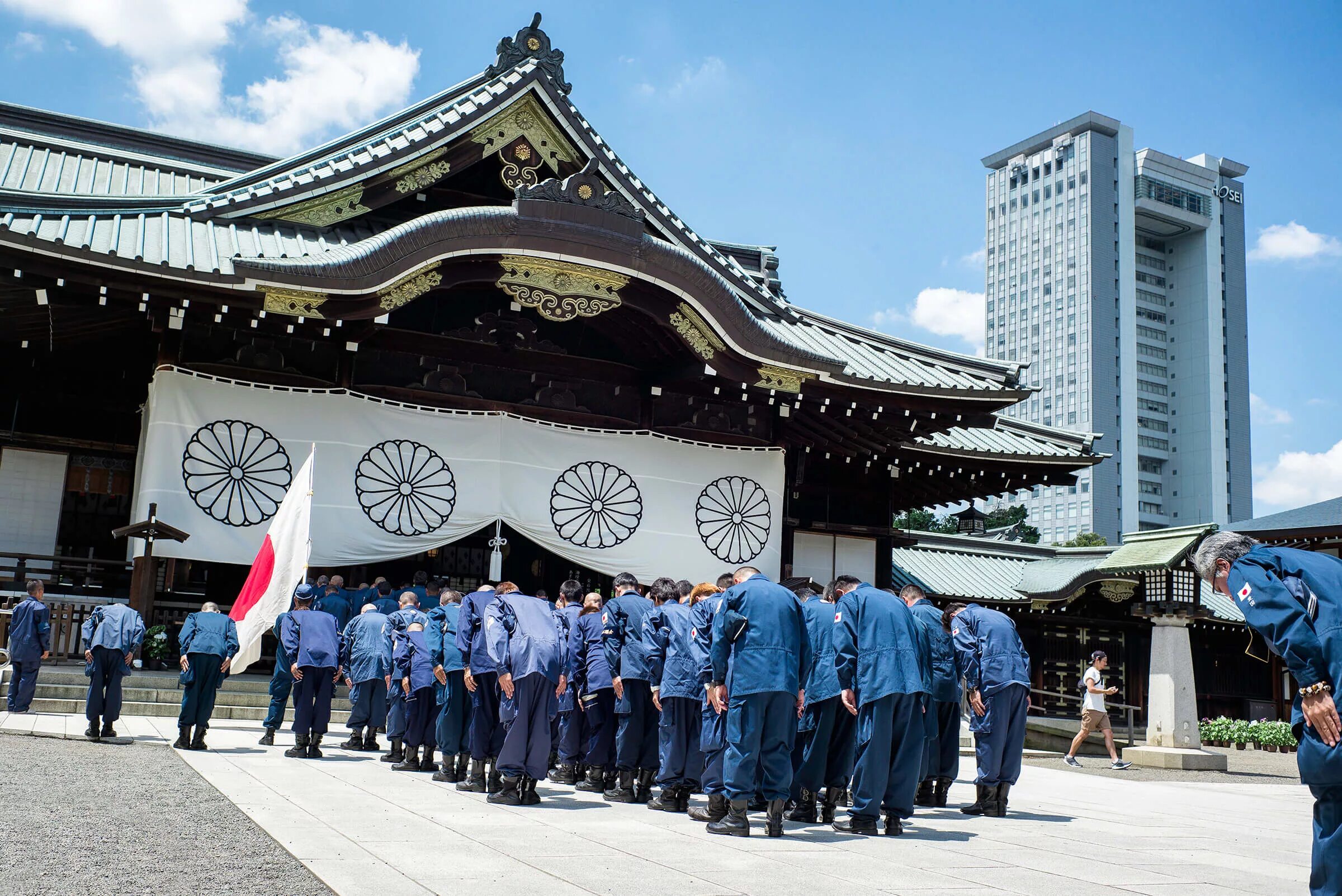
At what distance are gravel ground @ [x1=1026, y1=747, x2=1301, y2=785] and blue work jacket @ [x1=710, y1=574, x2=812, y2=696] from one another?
8265mm

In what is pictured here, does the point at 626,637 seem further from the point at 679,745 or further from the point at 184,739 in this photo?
the point at 184,739

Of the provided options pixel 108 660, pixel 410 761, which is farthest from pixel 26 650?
pixel 410 761

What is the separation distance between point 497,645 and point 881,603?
2.67 m

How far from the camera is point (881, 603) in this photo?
7.27 m

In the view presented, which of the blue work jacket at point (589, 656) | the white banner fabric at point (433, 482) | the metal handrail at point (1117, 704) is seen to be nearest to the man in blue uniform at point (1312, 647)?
the blue work jacket at point (589, 656)

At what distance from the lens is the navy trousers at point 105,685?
9.52m

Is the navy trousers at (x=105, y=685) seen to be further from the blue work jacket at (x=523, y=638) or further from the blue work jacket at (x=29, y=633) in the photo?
the blue work jacket at (x=523, y=638)

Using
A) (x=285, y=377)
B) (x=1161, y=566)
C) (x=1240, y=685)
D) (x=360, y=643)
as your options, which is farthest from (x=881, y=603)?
(x=1240, y=685)

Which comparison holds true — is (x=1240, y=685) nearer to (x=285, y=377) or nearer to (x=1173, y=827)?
(x=1173, y=827)

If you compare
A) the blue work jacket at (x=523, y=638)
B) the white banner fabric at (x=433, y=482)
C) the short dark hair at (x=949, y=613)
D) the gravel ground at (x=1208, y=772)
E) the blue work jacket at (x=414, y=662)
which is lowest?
the gravel ground at (x=1208, y=772)

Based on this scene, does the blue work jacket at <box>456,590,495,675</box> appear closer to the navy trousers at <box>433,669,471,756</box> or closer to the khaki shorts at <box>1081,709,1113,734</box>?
the navy trousers at <box>433,669,471,756</box>

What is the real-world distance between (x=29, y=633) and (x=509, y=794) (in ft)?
20.7

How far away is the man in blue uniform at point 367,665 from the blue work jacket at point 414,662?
2.27 ft

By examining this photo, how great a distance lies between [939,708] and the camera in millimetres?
8758
